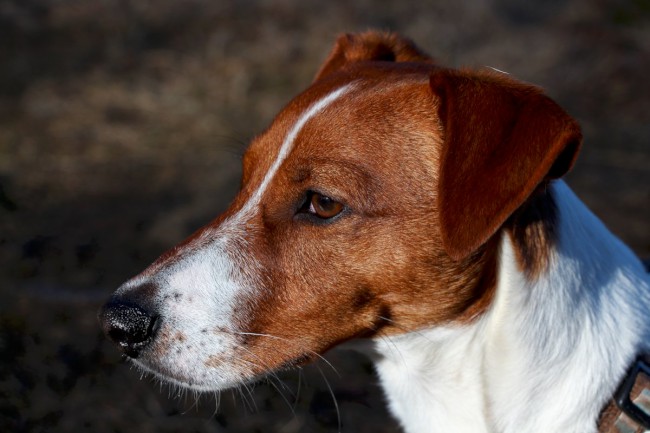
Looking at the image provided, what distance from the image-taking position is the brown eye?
2758mm

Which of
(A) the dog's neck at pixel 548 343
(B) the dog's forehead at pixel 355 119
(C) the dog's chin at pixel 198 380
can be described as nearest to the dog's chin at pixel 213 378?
(C) the dog's chin at pixel 198 380

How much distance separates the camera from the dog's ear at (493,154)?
2.48 meters

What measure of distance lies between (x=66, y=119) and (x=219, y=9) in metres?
1.88

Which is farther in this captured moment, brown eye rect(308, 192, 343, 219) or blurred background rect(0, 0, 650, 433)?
blurred background rect(0, 0, 650, 433)

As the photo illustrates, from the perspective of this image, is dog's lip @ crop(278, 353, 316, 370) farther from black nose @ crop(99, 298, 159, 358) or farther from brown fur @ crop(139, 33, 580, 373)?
black nose @ crop(99, 298, 159, 358)

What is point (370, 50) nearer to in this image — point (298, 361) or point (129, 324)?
point (298, 361)

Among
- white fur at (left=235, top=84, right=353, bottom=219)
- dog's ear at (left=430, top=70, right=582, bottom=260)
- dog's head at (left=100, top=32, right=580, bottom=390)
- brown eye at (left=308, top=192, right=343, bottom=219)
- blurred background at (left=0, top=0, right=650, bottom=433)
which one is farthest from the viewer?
blurred background at (left=0, top=0, right=650, bottom=433)

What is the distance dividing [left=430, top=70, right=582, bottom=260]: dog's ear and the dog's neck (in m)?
0.22

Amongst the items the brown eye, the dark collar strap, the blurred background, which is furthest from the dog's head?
the blurred background

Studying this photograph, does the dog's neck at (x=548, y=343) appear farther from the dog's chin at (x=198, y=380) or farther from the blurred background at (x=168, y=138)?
the blurred background at (x=168, y=138)

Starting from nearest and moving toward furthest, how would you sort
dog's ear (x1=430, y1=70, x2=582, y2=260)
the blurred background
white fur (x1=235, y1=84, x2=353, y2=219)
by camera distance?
dog's ear (x1=430, y1=70, x2=582, y2=260) < white fur (x1=235, y1=84, x2=353, y2=219) < the blurred background

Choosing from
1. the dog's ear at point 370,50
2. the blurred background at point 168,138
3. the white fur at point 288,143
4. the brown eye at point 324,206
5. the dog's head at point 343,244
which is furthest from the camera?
the blurred background at point 168,138

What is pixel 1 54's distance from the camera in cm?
755

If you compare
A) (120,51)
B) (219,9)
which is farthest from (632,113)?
(120,51)
